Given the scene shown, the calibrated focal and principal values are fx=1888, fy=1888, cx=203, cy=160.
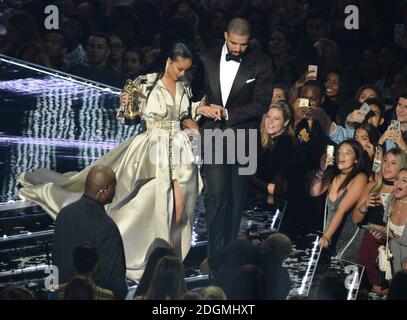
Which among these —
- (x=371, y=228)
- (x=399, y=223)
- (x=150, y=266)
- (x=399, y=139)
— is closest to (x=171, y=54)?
(x=150, y=266)

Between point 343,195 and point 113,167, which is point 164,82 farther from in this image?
point 343,195

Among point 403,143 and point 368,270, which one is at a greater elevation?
point 403,143

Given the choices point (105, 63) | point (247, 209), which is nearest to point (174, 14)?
point (105, 63)

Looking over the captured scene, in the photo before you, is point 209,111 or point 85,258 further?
point 209,111

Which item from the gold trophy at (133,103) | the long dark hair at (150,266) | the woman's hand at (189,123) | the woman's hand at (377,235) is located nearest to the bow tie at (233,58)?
the woman's hand at (189,123)

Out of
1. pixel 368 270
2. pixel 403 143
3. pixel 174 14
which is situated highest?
pixel 174 14

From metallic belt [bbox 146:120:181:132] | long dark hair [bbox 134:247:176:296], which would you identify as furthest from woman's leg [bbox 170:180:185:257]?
metallic belt [bbox 146:120:181:132]

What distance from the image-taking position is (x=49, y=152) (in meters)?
12.7

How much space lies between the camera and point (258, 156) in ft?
41.3

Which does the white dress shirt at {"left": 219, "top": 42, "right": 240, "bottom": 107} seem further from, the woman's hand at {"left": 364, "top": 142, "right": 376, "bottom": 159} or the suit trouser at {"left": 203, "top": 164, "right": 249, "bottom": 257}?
the woman's hand at {"left": 364, "top": 142, "right": 376, "bottom": 159}

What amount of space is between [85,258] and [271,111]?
5.30 feet

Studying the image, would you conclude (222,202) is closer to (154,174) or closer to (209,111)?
(154,174)

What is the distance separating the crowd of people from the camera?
12.3m

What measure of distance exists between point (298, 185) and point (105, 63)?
61.8 inches
